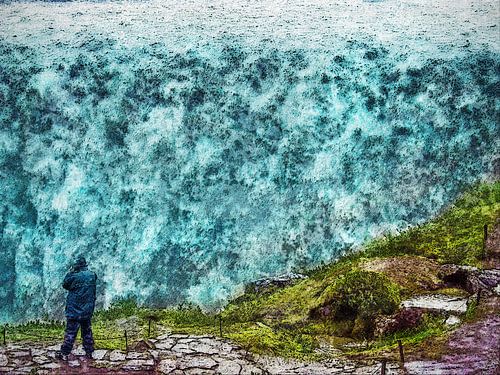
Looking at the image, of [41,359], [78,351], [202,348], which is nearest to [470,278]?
[202,348]

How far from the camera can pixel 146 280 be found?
36.1 feet

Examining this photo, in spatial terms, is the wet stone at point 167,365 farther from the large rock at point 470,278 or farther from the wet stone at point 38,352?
the large rock at point 470,278

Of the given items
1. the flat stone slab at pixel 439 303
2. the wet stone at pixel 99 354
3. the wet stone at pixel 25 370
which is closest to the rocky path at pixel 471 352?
the flat stone slab at pixel 439 303

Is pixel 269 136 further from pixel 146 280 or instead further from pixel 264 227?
pixel 146 280

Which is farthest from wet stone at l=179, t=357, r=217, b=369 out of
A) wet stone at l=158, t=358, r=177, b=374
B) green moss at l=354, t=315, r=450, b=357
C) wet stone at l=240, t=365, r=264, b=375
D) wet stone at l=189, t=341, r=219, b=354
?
green moss at l=354, t=315, r=450, b=357

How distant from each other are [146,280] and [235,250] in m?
1.73

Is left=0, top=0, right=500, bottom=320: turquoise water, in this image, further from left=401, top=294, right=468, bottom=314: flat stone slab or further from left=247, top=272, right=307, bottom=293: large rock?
left=401, top=294, right=468, bottom=314: flat stone slab

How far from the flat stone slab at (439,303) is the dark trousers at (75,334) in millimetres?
4252

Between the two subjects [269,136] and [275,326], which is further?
[269,136]

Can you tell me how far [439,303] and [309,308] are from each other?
2017mm

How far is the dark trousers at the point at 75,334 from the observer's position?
306 inches

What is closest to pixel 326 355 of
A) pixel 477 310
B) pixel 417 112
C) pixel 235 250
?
pixel 477 310

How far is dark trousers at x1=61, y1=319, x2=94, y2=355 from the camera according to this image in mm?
7766

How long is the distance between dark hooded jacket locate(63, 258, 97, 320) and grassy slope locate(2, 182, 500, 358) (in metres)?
0.74
